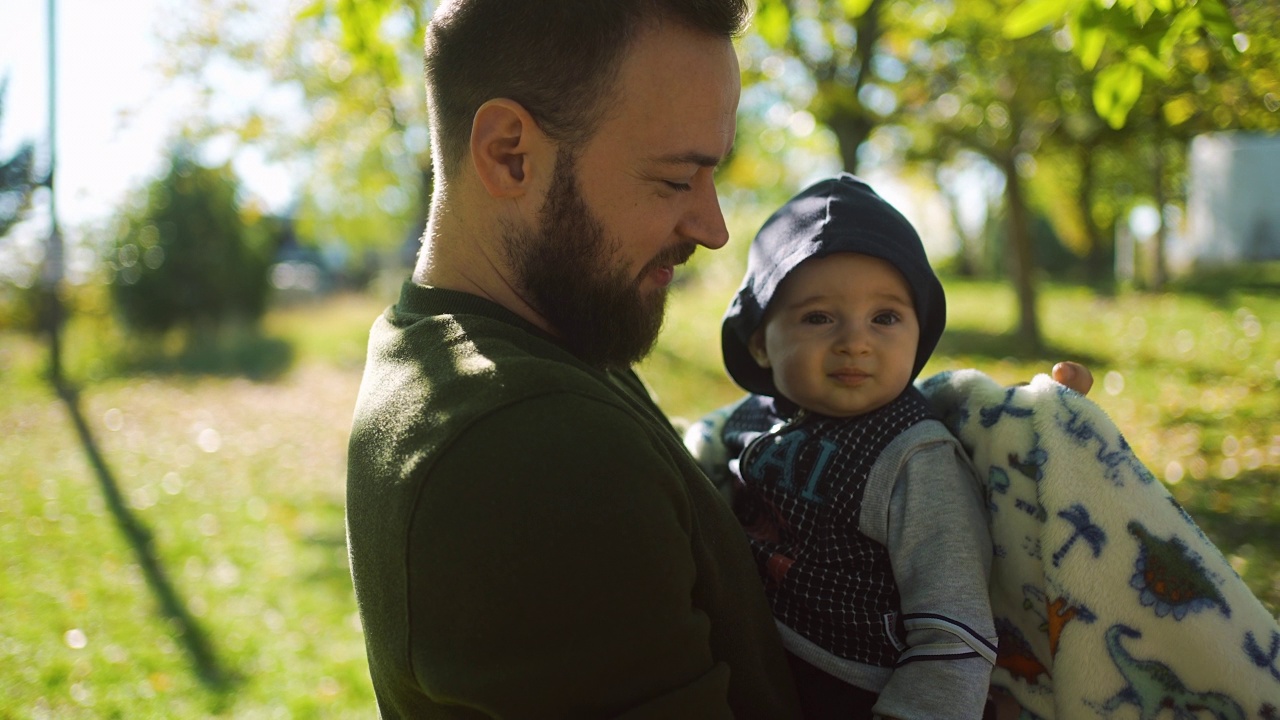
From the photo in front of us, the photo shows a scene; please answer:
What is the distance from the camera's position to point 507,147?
180 cm

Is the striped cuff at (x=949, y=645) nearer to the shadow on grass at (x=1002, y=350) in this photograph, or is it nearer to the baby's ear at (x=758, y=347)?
the baby's ear at (x=758, y=347)

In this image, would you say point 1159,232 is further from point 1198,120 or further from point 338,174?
point 338,174

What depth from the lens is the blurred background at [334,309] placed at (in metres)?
4.76

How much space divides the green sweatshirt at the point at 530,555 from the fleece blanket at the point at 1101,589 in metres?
0.74

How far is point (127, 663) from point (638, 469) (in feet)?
14.9

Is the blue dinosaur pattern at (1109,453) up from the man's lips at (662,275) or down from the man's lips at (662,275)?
down

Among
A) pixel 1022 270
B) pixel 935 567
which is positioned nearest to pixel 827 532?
pixel 935 567

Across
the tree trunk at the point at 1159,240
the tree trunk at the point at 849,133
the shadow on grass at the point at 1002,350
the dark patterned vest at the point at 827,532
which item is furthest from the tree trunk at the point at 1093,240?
the dark patterned vest at the point at 827,532

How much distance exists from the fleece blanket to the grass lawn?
2.46m

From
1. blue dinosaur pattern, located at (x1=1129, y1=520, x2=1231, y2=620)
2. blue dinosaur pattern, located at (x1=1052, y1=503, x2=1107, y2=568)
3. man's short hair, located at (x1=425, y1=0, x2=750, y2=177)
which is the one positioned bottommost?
blue dinosaur pattern, located at (x1=1129, y1=520, x2=1231, y2=620)

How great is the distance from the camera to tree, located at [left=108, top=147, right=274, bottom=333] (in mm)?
16891

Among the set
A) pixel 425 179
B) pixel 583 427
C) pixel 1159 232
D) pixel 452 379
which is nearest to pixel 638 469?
pixel 583 427

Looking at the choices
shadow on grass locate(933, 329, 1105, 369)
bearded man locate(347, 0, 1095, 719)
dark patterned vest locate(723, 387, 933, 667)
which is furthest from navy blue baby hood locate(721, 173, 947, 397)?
shadow on grass locate(933, 329, 1105, 369)

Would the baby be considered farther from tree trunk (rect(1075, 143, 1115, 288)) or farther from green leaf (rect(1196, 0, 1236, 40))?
tree trunk (rect(1075, 143, 1115, 288))
